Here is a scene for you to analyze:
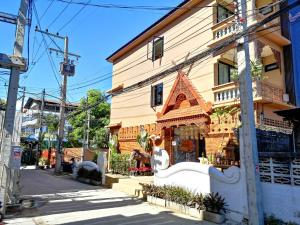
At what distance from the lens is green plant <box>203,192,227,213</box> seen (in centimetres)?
814

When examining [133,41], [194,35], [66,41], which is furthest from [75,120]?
[194,35]

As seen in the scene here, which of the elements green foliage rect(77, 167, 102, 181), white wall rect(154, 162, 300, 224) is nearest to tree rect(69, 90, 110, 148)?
green foliage rect(77, 167, 102, 181)

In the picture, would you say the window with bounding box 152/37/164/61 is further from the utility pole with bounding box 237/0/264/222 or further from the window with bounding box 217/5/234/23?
the utility pole with bounding box 237/0/264/222

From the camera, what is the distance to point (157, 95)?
17156 millimetres

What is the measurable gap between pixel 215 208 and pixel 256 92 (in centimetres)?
482

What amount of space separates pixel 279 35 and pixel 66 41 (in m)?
16.2

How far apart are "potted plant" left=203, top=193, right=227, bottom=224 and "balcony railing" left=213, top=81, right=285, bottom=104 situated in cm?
432

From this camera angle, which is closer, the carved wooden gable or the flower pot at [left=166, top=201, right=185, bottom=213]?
the flower pot at [left=166, top=201, right=185, bottom=213]

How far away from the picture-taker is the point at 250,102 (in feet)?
24.1

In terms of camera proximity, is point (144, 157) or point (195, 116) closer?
point (195, 116)

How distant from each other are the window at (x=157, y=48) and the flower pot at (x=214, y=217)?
11.0 metres

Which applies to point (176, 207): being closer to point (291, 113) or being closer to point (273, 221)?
point (273, 221)

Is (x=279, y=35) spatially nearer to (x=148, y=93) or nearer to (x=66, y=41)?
(x=148, y=93)

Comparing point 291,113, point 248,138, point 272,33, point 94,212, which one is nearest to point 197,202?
point 248,138
